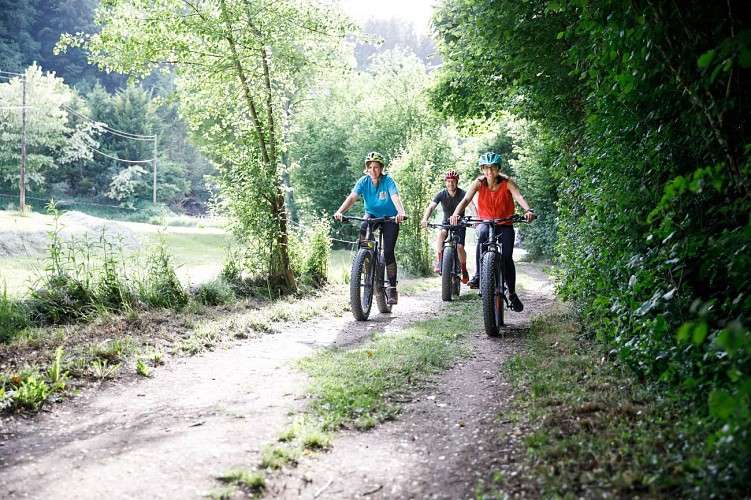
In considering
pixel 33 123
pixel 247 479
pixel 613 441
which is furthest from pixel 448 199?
pixel 33 123

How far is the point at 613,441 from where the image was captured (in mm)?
2973

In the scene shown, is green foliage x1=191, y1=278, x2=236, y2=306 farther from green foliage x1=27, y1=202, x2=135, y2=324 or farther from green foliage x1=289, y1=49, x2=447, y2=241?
green foliage x1=289, y1=49, x2=447, y2=241

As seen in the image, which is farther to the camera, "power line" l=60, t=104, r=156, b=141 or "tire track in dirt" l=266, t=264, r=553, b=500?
"power line" l=60, t=104, r=156, b=141

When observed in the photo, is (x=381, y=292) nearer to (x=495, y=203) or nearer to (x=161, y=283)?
(x=495, y=203)

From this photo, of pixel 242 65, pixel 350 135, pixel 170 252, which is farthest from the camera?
pixel 350 135

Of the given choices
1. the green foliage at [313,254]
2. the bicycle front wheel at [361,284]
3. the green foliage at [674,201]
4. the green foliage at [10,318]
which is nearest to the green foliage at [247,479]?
the green foliage at [674,201]

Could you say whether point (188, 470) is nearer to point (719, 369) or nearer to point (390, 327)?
point (719, 369)

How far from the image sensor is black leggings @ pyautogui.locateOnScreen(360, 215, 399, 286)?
27.9ft

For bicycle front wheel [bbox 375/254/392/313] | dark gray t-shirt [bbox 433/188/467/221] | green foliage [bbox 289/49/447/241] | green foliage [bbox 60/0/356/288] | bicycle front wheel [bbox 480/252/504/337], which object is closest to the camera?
bicycle front wheel [bbox 480/252/504/337]

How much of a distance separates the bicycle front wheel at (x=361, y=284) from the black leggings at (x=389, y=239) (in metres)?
0.44

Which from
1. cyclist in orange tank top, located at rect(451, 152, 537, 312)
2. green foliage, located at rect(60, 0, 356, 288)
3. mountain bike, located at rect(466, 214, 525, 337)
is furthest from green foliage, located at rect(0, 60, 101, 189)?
mountain bike, located at rect(466, 214, 525, 337)

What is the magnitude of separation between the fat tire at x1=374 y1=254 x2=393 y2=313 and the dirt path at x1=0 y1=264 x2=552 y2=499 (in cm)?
326

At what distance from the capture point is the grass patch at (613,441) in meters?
2.39

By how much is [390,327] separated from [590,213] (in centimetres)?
315
